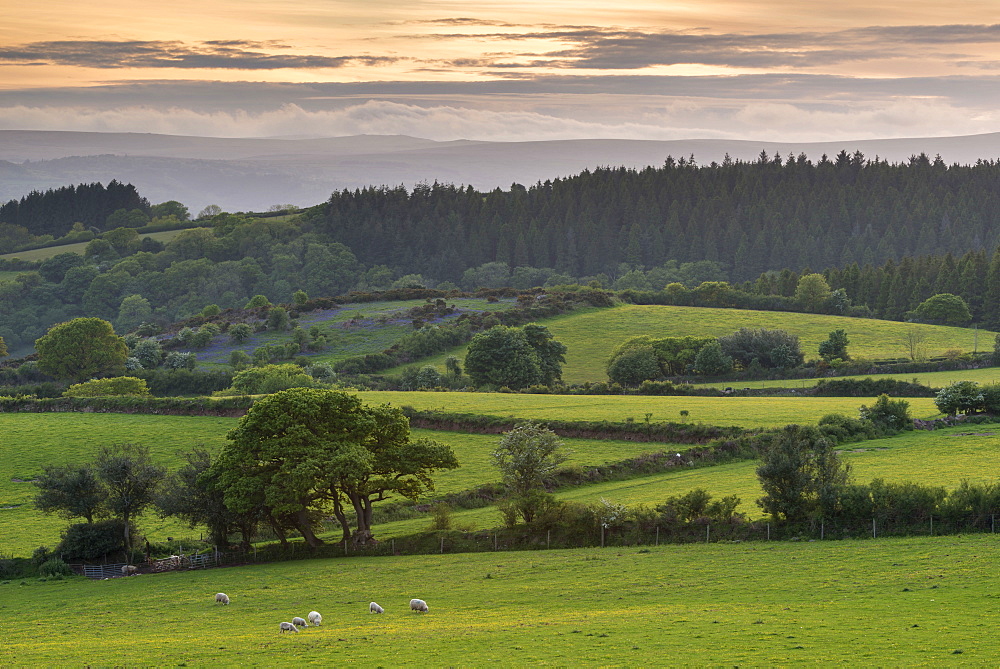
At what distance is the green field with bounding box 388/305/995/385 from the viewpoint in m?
133

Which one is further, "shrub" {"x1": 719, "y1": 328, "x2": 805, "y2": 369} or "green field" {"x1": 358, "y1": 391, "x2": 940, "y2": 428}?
"shrub" {"x1": 719, "y1": 328, "x2": 805, "y2": 369}

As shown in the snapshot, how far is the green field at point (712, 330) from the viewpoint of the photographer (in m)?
133

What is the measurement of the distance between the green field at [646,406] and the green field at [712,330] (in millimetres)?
31600

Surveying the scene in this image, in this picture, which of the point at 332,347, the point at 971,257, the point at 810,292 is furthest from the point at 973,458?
the point at 971,257

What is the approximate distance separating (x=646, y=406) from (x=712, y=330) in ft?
205

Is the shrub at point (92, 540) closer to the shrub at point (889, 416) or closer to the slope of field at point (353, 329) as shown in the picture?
the shrub at point (889, 416)

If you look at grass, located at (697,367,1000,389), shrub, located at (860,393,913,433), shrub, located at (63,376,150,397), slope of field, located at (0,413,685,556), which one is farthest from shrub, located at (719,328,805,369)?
shrub, located at (63,376,150,397)

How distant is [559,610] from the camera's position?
35219 mm

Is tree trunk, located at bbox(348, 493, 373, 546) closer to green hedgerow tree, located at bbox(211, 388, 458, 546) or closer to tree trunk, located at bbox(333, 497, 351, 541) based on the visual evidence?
green hedgerow tree, located at bbox(211, 388, 458, 546)

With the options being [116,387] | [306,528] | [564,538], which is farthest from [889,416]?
[116,387]

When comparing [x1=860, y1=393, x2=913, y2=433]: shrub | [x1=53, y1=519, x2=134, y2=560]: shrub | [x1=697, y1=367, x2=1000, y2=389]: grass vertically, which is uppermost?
[x1=697, y1=367, x2=1000, y2=389]: grass

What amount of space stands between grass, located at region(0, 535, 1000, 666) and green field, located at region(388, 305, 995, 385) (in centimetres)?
8101

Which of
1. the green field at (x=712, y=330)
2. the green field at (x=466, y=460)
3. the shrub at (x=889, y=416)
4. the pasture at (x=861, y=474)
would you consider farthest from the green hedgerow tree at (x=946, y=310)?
the green field at (x=466, y=460)

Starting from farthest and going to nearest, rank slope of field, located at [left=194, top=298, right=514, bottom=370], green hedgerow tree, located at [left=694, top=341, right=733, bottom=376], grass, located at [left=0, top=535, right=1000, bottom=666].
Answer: slope of field, located at [left=194, top=298, right=514, bottom=370] → green hedgerow tree, located at [left=694, top=341, right=733, bottom=376] → grass, located at [left=0, top=535, right=1000, bottom=666]
